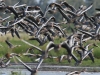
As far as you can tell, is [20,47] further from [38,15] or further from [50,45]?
[50,45]

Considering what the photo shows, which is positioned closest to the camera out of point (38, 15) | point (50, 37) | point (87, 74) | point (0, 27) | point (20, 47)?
point (0, 27)

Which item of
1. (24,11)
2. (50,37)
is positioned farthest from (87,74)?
(24,11)

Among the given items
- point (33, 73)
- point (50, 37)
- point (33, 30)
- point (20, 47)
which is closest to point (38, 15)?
point (33, 30)

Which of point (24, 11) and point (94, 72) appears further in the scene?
point (94, 72)

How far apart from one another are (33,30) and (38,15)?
3.26 feet

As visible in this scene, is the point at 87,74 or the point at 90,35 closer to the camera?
the point at 90,35

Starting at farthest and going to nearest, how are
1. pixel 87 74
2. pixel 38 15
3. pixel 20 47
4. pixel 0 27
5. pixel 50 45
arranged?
pixel 20 47 → pixel 87 74 → pixel 38 15 → pixel 0 27 → pixel 50 45

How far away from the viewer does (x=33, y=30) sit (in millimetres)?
19469

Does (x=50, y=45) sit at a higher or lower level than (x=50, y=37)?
higher

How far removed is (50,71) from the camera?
2353cm

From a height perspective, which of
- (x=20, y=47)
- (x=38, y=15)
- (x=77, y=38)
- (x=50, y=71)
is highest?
(x=38, y=15)

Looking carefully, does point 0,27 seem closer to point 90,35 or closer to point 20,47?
point 90,35

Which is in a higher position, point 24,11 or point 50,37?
point 24,11

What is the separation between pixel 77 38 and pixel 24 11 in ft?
17.9
